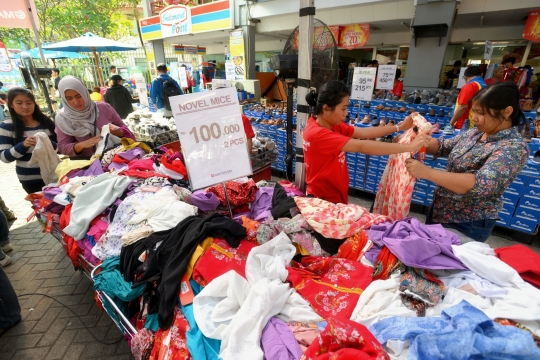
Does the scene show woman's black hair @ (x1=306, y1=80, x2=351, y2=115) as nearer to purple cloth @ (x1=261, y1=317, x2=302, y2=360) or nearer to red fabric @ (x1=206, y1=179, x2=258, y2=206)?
red fabric @ (x1=206, y1=179, x2=258, y2=206)

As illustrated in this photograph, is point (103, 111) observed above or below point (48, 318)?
above

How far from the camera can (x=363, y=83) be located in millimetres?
4875

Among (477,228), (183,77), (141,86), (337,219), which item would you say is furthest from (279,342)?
(183,77)

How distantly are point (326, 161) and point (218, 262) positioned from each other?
1047mm

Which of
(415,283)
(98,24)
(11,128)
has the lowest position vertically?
(415,283)

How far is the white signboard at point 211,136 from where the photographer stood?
1.72 m

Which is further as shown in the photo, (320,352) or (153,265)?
(153,265)

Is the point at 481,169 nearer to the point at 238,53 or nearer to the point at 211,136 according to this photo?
the point at 211,136

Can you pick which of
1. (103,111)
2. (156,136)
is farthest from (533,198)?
(103,111)

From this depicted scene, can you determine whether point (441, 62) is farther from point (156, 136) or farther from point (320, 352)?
point (320, 352)

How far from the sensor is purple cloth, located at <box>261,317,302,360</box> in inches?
39.2

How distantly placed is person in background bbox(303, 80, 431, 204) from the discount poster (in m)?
8.86

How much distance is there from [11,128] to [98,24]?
18103mm

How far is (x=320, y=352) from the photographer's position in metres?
0.91
